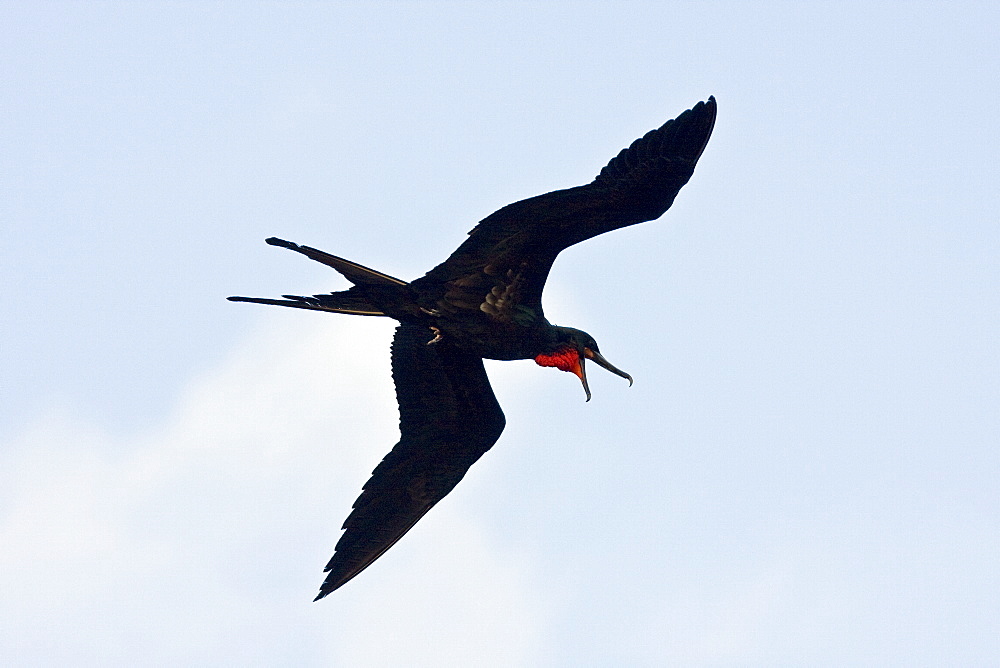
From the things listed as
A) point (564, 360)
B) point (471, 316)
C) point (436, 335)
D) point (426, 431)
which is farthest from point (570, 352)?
point (426, 431)

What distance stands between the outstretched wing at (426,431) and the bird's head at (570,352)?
36.3 inches

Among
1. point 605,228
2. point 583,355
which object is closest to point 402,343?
point 583,355

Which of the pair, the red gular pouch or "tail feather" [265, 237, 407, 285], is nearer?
"tail feather" [265, 237, 407, 285]

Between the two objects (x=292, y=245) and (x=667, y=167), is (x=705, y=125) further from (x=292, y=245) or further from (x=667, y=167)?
(x=292, y=245)

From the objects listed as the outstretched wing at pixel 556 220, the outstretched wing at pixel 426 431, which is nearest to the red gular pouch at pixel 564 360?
the outstretched wing at pixel 556 220

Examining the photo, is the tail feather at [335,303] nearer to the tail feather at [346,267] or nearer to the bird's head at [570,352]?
the tail feather at [346,267]

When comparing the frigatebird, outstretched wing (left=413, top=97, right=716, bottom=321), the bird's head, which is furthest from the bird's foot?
the bird's head

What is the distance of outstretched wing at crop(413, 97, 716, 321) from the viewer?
9547mm

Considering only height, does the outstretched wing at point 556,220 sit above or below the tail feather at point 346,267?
below

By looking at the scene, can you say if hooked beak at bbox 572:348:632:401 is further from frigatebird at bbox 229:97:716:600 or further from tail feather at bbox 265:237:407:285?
tail feather at bbox 265:237:407:285

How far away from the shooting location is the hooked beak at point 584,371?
1059cm

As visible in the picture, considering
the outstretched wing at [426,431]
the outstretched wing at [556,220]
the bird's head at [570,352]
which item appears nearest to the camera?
the outstretched wing at [556,220]

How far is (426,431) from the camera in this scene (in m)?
11.4

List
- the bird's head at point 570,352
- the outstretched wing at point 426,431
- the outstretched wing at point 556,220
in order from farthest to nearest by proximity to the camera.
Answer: the outstretched wing at point 426,431 → the bird's head at point 570,352 → the outstretched wing at point 556,220
